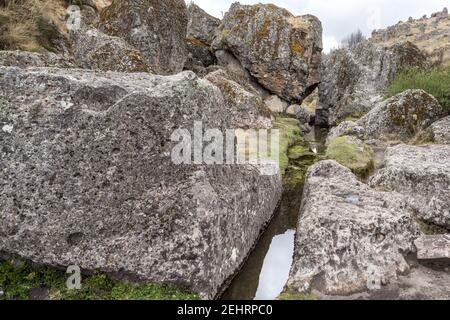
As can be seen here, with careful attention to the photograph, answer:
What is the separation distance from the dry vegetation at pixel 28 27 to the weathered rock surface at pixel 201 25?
16101mm

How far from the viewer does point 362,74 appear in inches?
1180

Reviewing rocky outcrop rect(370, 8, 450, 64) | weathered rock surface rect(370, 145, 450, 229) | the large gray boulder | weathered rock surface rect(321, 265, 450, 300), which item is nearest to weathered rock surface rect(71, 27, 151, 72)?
the large gray boulder

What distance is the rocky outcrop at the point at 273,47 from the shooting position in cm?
2939

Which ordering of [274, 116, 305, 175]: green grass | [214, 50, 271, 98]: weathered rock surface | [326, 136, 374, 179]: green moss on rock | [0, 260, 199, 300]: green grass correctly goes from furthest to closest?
1. [214, 50, 271, 98]: weathered rock surface
2. [274, 116, 305, 175]: green grass
3. [326, 136, 374, 179]: green moss on rock
4. [0, 260, 199, 300]: green grass

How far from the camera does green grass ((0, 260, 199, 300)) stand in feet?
24.1

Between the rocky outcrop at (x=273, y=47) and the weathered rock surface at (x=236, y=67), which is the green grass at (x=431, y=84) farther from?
the weathered rock surface at (x=236, y=67)

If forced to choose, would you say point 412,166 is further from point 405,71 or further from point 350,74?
point 350,74

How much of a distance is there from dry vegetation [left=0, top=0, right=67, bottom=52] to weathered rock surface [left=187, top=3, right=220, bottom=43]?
1610 centimetres

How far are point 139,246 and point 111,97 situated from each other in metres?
3.08

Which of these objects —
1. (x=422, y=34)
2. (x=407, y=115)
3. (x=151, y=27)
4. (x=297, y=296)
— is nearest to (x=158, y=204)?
(x=297, y=296)

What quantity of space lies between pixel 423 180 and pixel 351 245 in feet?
15.1

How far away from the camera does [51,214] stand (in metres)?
7.74

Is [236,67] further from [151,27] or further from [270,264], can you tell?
[270,264]

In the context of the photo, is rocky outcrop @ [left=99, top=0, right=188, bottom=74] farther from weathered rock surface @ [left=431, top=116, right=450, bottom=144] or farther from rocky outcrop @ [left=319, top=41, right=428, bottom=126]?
weathered rock surface @ [left=431, top=116, right=450, bottom=144]
